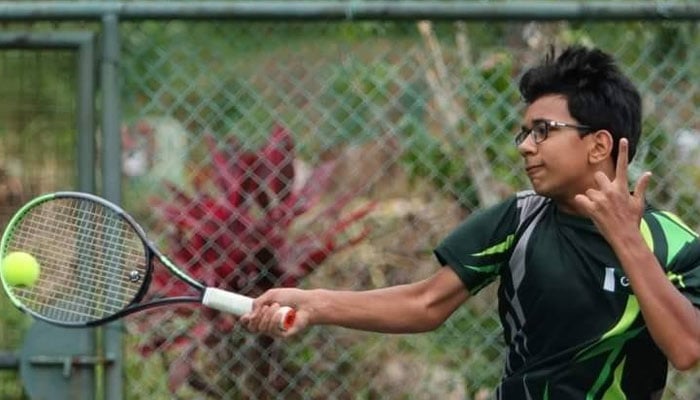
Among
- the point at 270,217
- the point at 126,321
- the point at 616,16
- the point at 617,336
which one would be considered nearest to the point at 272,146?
the point at 270,217

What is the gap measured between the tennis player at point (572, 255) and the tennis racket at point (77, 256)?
2.57ft

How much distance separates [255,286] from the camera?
199 inches

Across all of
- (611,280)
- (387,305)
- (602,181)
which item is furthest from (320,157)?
(602,181)

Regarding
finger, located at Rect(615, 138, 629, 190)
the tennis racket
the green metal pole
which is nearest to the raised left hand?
finger, located at Rect(615, 138, 629, 190)

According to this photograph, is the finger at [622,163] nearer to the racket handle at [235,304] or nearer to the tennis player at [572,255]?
the tennis player at [572,255]

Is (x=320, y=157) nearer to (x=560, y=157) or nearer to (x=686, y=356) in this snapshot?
(x=560, y=157)

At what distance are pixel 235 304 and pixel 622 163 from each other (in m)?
0.97

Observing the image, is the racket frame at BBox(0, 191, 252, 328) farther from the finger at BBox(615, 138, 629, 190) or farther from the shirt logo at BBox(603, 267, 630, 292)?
the finger at BBox(615, 138, 629, 190)

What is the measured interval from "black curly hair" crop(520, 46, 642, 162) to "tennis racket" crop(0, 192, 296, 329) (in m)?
1.12

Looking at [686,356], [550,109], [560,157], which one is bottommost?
[686,356]

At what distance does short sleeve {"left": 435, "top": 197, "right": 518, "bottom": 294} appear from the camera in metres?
3.95

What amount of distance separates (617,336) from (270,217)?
1610mm

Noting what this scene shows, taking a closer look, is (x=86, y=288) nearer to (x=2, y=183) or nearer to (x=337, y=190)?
(x=2, y=183)

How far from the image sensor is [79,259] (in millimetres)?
4723
